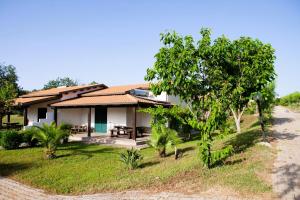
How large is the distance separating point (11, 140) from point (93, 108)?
28.7 ft

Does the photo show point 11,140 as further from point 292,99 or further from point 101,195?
point 292,99

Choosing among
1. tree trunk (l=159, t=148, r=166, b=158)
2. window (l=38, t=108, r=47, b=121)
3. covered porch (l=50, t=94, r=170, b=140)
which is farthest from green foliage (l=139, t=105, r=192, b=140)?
window (l=38, t=108, r=47, b=121)

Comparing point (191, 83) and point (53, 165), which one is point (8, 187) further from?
point (191, 83)

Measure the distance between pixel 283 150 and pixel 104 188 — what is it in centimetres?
787

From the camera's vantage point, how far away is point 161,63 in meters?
9.71

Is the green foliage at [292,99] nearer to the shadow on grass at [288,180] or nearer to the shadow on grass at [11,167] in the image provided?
the shadow on grass at [288,180]

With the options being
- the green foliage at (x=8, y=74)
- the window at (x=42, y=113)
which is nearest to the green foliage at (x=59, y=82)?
the green foliage at (x=8, y=74)

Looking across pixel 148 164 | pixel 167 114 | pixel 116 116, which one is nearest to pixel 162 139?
pixel 148 164

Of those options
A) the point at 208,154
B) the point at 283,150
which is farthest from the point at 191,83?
the point at 283,150

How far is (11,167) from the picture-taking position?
11391mm

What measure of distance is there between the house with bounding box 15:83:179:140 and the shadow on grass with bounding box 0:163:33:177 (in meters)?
7.53

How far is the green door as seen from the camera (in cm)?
2247

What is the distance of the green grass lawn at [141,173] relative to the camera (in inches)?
307

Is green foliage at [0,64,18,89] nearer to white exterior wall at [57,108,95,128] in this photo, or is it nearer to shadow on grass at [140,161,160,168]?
white exterior wall at [57,108,95,128]
